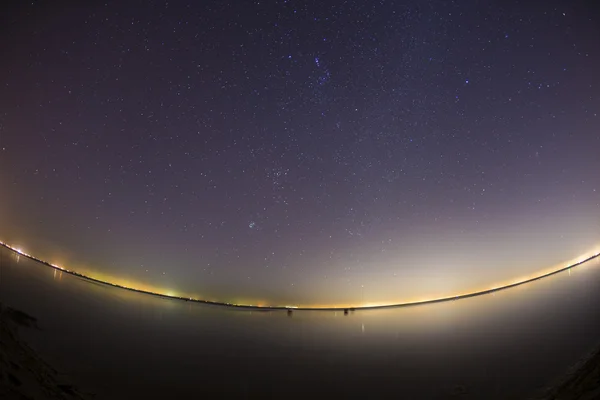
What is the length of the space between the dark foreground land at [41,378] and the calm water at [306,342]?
0.22m

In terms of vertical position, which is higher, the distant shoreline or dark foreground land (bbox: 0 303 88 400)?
the distant shoreline

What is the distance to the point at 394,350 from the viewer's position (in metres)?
5.23

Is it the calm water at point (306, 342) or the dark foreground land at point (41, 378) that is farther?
the calm water at point (306, 342)

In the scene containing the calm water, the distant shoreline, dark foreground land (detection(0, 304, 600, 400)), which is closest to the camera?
dark foreground land (detection(0, 304, 600, 400))

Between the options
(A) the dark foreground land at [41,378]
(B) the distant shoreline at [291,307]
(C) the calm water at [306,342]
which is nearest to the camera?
(A) the dark foreground land at [41,378]

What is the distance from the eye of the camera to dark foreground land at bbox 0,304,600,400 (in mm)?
2875

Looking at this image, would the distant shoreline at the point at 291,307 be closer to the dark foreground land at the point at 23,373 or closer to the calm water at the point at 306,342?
the calm water at the point at 306,342

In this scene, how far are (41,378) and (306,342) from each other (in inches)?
136

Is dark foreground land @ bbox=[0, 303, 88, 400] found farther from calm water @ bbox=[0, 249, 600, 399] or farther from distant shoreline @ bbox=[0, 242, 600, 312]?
distant shoreline @ bbox=[0, 242, 600, 312]

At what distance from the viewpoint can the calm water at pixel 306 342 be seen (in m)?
4.07

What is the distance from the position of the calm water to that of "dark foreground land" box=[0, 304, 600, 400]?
22cm

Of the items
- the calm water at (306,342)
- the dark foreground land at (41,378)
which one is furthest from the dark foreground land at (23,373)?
the calm water at (306,342)

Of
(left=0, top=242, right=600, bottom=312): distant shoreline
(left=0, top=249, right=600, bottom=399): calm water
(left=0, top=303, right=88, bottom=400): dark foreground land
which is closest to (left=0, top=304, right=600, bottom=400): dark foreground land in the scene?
(left=0, top=303, right=88, bottom=400): dark foreground land

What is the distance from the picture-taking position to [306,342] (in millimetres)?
5684
